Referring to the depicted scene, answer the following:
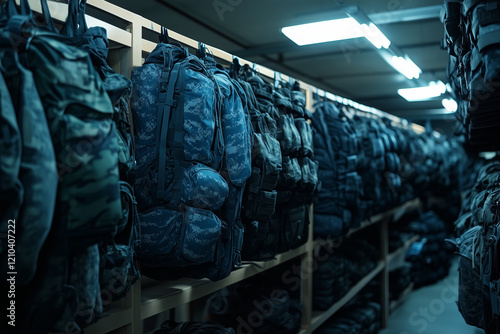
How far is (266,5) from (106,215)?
4242 mm

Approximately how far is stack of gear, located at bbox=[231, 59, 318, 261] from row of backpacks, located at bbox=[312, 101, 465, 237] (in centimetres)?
54

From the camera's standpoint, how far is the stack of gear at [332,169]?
3678 millimetres

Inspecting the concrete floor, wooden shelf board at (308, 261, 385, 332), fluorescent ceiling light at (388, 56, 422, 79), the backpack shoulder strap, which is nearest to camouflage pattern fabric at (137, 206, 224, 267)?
the backpack shoulder strap

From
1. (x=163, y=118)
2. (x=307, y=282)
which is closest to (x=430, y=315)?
(x=307, y=282)

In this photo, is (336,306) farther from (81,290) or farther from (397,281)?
(81,290)

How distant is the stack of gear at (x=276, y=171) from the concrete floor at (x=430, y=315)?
9.33ft

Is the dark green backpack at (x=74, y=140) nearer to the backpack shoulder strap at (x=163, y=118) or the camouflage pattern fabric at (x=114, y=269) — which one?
the camouflage pattern fabric at (x=114, y=269)

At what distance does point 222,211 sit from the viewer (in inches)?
84.2

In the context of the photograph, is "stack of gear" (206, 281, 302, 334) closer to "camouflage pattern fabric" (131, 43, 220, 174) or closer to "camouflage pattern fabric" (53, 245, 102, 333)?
"camouflage pattern fabric" (131, 43, 220, 174)

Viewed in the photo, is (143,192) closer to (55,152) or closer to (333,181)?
(55,152)

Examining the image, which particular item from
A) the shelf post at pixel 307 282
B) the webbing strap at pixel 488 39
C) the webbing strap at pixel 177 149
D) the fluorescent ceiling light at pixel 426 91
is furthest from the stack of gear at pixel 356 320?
the fluorescent ceiling light at pixel 426 91

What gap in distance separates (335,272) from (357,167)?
102cm

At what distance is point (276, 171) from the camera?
247cm

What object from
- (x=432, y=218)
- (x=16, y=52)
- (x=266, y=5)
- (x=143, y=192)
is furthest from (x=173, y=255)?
(x=432, y=218)
